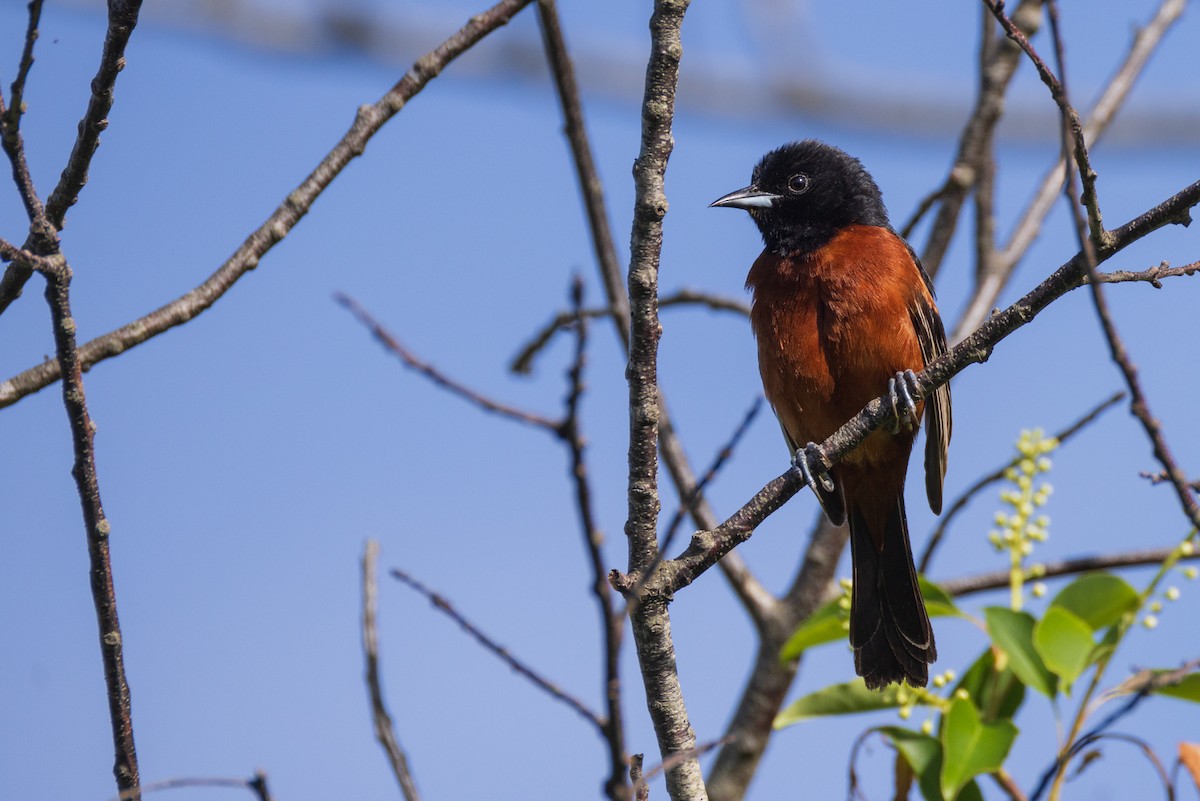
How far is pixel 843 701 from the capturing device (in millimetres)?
3494

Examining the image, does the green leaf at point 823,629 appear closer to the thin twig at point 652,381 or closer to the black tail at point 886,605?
the black tail at point 886,605

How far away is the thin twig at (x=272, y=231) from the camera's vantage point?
8.98ft

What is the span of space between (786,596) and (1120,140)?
3638 millimetres

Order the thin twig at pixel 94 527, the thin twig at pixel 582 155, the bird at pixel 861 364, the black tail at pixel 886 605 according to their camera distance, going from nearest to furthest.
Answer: the thin twig at pixel 94 527
the black tail at pixel 886 605
the bird at pixel 861 364
the thin twig at pixel 582 155

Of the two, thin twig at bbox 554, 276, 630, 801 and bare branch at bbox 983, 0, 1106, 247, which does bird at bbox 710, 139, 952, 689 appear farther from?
thin twig at bbox 554, 276, 630, 801

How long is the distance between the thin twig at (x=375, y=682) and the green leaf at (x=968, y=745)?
133 centimetres

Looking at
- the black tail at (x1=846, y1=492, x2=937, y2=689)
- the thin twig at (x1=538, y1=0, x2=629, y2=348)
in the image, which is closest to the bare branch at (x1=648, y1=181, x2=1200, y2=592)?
the black tail at (x1=846, y1=492, x2=937, y2=689)

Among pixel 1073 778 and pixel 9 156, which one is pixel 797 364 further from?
pixel 9 156

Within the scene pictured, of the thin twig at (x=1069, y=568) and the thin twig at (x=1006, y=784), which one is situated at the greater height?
the thin twig at (x=1069, y=568)

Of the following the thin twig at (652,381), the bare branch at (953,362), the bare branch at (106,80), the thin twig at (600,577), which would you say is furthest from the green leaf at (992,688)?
the bare branch at (106,80)

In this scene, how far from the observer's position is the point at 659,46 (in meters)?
2.43

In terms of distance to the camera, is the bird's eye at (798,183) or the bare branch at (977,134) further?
the bare branch at (977,134)

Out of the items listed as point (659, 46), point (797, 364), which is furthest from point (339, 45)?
point (659, 46)

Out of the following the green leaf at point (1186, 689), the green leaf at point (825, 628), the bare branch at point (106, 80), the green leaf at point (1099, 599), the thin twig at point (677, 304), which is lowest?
the green leaf at point (1186, 689)
